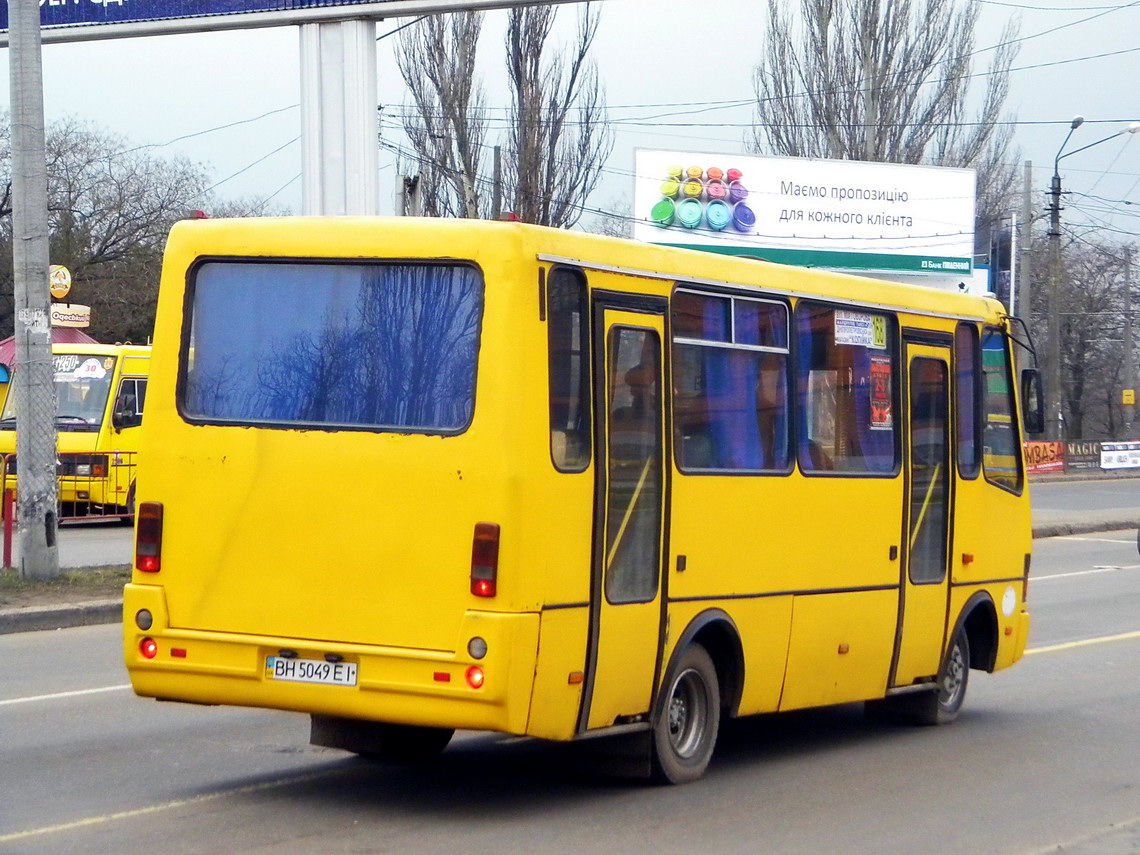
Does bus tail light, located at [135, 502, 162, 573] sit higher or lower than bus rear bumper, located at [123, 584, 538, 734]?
higher

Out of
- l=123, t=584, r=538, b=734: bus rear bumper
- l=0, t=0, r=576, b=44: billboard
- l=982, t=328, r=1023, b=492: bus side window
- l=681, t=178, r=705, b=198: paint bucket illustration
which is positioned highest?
l=681, t=178, r=705, b=198: paint bucket illustration

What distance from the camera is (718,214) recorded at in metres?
48.4

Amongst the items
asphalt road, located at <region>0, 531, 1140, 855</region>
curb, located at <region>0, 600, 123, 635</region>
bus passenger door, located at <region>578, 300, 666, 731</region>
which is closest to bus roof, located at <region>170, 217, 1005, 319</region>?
bus passenger door, located at <region>578, 300, 666, 731</region>

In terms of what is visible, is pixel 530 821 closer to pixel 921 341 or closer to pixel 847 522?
pixel 847 522

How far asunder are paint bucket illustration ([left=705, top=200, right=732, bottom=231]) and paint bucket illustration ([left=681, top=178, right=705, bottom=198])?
48cm

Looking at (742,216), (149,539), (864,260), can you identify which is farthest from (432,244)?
(864,260)

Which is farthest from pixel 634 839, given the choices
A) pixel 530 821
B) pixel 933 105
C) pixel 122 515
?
pixel 933 105

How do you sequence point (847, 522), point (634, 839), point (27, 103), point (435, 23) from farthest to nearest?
point (435, 23)
point (27, 103)
point (847, 522)
point (634, 839)

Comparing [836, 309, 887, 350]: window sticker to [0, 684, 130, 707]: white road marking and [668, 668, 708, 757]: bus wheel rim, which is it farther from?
[0, 684, 130, 707]: white road marking

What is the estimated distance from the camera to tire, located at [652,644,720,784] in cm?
783

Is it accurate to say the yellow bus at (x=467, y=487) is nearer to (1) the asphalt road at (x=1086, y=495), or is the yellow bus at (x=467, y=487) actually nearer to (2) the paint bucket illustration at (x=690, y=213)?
(1) the asphalt road at (x=1086, y=495)

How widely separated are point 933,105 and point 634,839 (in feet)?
161

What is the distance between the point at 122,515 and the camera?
2388cm

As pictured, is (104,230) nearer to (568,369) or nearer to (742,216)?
(742,216)
